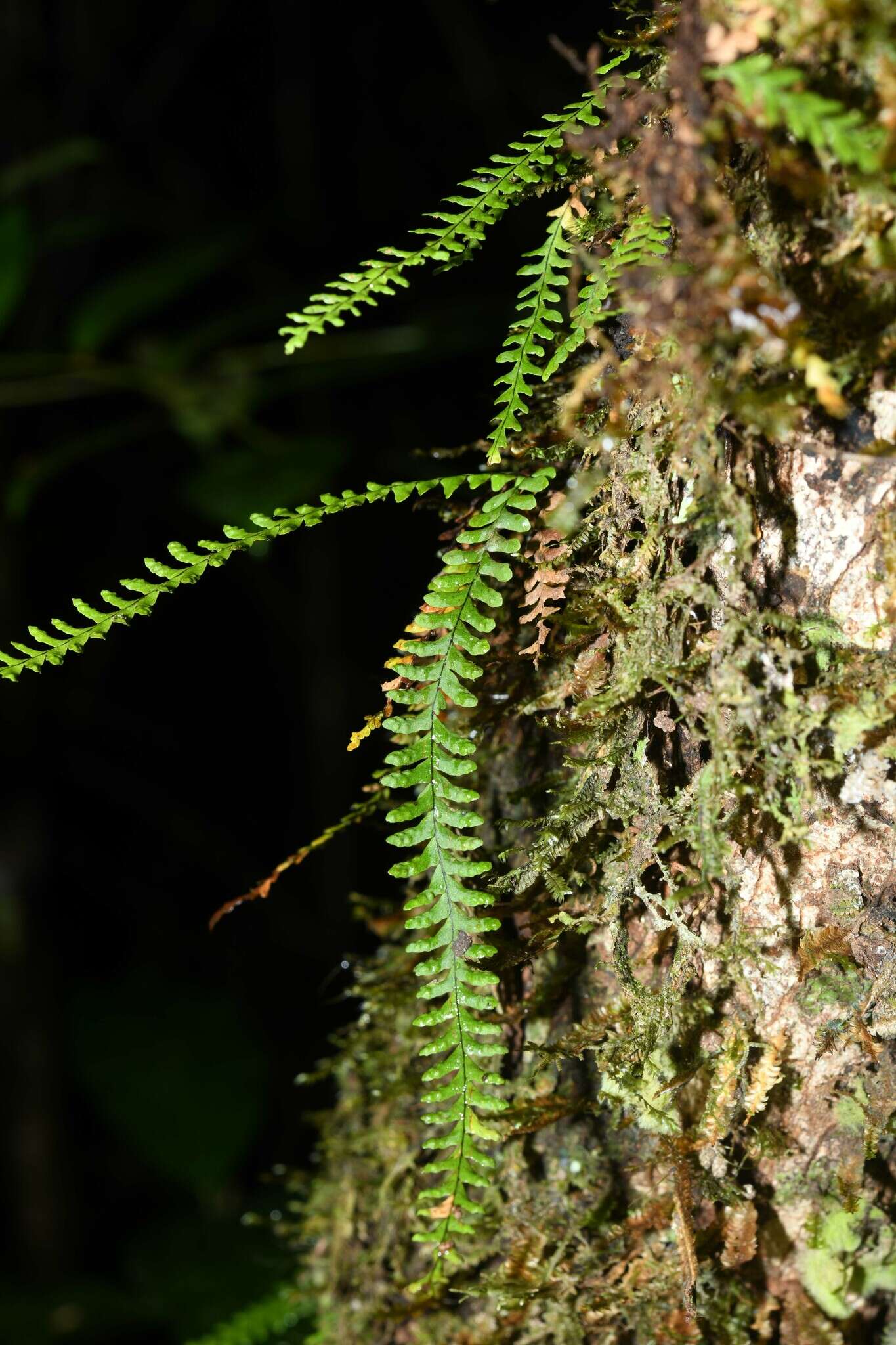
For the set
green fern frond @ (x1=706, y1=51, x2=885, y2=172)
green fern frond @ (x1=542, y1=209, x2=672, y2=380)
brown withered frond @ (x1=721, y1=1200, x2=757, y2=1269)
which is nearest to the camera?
green fern frond @ (x1=706, y1=51, x2=885, y2=172)

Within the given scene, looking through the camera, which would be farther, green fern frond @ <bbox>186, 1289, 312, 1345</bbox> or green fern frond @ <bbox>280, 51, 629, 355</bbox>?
green fern frond @ <bbox>186, 1289, 312, 1345</bbox>

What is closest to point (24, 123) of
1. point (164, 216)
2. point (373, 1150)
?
point (164, 216)

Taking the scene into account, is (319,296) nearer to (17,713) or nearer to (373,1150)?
(373,1150)

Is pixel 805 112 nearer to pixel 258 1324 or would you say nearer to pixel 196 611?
pixel 258 1324

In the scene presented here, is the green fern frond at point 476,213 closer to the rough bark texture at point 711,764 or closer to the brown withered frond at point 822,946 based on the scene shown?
the rough bark texture at point 711,764

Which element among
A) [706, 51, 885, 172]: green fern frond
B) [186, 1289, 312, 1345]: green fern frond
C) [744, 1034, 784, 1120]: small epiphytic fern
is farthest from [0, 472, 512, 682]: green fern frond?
[186, 1289, 312, 1345]: green fern frond

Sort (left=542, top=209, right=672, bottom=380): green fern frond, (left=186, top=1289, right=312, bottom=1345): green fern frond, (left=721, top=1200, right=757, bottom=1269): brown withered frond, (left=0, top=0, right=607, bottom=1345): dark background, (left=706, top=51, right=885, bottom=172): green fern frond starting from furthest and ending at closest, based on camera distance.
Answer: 1. (left=0, top=0, right=607, bottom=1345): dark background
2. (left=186, top=1289, right=312, bottom=1345): green fern frond
3. (left=721, top=1200, right=757, bottom=1269): brown withered frond
4. (left=542, top=209, right=672, bottom=380): green fern frond
5. (left=706, top=51, right=885, bottom=172): green fern frond

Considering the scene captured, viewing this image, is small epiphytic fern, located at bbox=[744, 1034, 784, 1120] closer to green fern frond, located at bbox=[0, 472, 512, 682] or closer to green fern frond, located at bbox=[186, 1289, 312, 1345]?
green fern frond, located at bbox=[0, 472, 512, 682]

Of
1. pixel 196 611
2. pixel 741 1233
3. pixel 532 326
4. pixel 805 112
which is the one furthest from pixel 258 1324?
pixel 196 611
